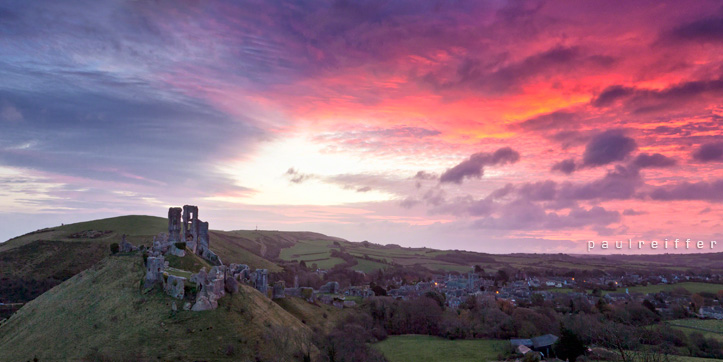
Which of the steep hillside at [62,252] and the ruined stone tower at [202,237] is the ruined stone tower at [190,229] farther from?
the steep hillside at [62,252]

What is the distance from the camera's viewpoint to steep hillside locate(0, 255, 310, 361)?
47.5 metres

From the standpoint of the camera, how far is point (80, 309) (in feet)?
186

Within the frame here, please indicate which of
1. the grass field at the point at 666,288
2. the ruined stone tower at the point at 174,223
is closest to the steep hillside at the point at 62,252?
the ruined stone tower at the point at 174,223

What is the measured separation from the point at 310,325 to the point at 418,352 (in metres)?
21.1

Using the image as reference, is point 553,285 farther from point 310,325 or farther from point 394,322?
point 310,325

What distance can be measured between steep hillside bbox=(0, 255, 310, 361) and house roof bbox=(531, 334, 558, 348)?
48.8 m

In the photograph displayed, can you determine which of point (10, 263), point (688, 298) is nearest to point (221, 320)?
point (10, 263)

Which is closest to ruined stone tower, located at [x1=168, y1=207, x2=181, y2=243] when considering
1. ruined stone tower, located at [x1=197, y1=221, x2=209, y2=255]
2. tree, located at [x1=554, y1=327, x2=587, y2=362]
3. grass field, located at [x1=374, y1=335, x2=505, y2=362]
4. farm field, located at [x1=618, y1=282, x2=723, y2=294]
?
ruined stone tower, located at [x1=197, y1=221, x2=209, y2=255]

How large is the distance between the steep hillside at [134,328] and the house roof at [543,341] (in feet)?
160

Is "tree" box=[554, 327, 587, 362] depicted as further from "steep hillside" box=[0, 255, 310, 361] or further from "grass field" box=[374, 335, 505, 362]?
"steep hillside" box=[0, 255, 310, 361]

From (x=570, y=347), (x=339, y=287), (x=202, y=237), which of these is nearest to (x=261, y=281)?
(x=202, y=237)

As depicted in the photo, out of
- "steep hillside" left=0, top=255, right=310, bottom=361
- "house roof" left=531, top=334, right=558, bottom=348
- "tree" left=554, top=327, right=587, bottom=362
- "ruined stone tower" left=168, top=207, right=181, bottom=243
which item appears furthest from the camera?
"house roof" left=531, top=334, right=558, bottom=348

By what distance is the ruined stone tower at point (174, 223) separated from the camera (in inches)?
2985

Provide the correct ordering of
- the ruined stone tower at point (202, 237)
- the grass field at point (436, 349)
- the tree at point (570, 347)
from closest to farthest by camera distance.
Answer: the tree at point (570, 347) < the grass field at point (436, 349) < the ruined stone tower at point (202, 237)
